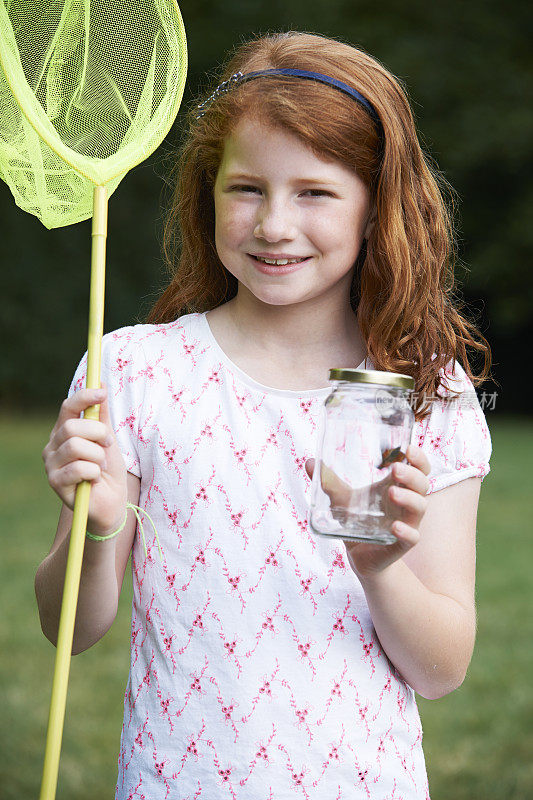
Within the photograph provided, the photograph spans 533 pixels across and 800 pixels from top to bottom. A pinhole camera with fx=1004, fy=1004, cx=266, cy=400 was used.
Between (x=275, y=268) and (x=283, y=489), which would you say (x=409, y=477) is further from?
(x=275, y=268)

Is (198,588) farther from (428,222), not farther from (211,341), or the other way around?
(428,222)

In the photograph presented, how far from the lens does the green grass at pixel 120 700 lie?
4.11m

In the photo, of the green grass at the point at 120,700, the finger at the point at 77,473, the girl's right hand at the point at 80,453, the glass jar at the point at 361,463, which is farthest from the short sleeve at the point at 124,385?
the green grass at the point at 120,700

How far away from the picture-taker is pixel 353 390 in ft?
5.09

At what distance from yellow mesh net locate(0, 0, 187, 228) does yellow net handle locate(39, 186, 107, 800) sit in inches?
10.2

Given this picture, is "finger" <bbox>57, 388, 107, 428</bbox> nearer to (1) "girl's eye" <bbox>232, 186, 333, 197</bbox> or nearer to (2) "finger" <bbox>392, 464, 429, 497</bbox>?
(2) "finger" <bbox>392, 464, 429, 497</bbox>

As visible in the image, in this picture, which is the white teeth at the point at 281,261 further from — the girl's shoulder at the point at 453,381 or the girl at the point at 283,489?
the girl's shoulder at the point at 453,381

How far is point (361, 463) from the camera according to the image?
61.8 inches

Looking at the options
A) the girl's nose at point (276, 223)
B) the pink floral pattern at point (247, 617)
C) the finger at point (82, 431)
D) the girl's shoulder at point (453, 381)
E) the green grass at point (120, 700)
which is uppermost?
the girl's nose at point (276, 223)

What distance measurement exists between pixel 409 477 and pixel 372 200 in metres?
A: 0.73

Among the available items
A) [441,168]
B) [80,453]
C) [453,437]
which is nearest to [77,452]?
[80,453]

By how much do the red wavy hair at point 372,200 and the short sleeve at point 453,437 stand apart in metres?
0.03

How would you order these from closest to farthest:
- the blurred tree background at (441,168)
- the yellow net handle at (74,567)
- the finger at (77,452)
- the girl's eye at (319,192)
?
the yellow net handle at (74,567) → the finger at (77,452) → the girl's eye at (319,192) → the blurred tree background at (441,168)

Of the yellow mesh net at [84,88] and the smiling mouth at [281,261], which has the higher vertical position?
the yellow mesh net at [84,88]
